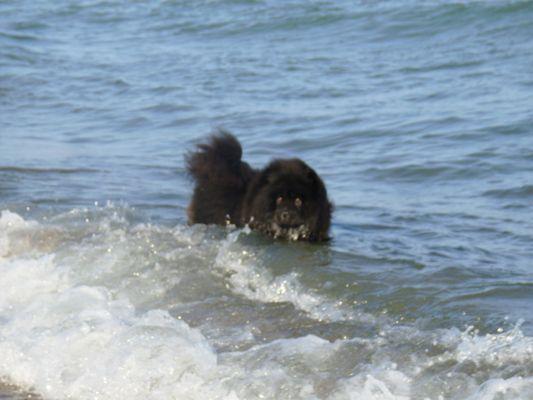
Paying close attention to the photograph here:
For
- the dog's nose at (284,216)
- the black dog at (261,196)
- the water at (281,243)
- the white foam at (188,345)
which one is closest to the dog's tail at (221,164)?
the black dog at (261,196)

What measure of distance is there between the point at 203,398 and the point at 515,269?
2.88m

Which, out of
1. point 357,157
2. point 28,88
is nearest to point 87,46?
point 28,88

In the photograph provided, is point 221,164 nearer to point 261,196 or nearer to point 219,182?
point 219,182

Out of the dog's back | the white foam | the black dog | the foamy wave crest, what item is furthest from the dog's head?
the foamy wave crest

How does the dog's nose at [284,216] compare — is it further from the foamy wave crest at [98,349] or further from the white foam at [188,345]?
the foamy wave crest at [98,349]

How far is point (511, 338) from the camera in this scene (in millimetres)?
5332

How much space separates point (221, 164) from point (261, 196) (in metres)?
0.67

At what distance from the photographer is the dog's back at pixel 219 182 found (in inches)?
331

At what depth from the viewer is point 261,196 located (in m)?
8.01

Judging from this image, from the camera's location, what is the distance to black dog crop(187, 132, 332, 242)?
7945 millimetres

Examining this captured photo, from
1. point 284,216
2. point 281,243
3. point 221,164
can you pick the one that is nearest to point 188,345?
point 281,243

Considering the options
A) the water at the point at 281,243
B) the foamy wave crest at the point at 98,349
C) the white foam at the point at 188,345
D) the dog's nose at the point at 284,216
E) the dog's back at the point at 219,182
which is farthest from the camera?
the dog's back at the point at 219,182

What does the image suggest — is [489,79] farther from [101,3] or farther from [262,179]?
[101,3]

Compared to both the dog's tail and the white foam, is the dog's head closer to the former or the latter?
the dog's tail
